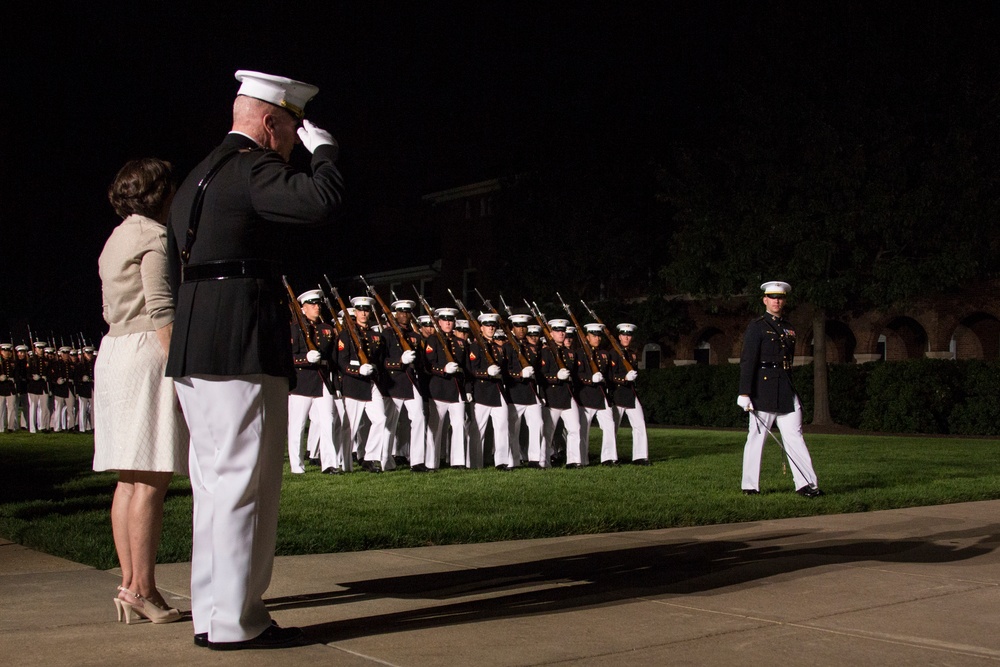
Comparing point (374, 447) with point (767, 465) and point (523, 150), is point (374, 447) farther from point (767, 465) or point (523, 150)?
point (523, 150)

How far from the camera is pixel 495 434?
16.4m

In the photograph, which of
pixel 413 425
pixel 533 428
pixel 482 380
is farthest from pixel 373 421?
pixel 533 428

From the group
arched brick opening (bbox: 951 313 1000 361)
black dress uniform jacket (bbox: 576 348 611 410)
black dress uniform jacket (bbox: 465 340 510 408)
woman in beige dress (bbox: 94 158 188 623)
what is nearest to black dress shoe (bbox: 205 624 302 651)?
woman in beige dress (bbox: 94 158 188 623)

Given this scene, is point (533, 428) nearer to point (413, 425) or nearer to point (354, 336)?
point (413, 425)

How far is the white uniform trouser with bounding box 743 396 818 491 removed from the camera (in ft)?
37.0

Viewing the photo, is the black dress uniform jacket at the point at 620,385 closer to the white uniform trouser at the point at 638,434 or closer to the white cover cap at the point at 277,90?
the white uniform trouser at the point at 638,434

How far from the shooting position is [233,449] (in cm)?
451

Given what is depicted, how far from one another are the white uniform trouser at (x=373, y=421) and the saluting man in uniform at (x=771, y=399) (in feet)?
17.5

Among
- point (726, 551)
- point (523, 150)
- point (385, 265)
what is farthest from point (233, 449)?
point (385, 265)

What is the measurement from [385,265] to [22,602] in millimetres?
55166

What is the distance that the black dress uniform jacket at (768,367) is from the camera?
38.2ft

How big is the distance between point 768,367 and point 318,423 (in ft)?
21.4

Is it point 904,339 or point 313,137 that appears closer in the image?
point 313,137

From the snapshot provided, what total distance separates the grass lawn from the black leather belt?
286cm
